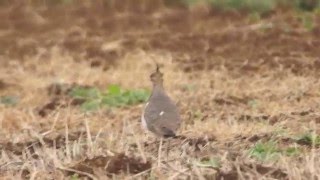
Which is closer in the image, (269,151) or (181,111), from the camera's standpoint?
(269,151)

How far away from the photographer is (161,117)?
27.4 ft

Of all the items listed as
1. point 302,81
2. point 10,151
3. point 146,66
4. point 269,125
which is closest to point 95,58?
point 146,66

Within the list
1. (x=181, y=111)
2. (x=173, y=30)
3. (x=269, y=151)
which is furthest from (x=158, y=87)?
(x=173, y=30)

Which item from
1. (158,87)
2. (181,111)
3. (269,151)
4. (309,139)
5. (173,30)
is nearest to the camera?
(269,151)

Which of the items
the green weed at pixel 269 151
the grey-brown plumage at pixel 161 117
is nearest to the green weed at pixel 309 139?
the green weed at pixel 269 151

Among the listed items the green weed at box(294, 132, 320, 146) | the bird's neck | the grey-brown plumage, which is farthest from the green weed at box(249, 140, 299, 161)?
the bird's neck

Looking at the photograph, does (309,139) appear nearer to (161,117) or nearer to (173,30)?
(161,117)

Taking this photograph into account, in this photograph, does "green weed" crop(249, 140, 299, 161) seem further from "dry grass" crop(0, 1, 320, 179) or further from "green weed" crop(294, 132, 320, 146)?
"green weed" crop(294, 132, 320, 146)

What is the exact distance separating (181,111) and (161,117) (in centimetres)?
291

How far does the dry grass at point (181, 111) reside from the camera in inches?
274

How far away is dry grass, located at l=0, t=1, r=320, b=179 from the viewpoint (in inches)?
274

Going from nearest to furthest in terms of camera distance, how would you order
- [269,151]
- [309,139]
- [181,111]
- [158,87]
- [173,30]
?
[269,151] → [309,139] → [158,87] → [181,111] → [173,30]

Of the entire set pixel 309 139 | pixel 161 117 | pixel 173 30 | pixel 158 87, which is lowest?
pixel 173 30

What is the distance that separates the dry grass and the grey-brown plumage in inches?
4.0
